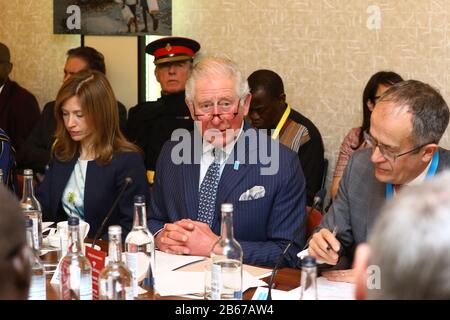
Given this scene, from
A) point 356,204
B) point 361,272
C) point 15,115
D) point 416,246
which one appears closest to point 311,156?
point 356,204

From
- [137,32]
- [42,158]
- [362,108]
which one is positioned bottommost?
[42,158]

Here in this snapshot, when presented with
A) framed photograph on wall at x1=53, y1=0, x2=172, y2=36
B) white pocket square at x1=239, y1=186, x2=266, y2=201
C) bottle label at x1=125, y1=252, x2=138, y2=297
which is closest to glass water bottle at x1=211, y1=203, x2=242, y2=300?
bottle label at x1=125, y1=252, x2=138, y2=297

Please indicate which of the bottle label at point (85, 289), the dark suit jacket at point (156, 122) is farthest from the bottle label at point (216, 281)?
the dark suit jacket at point (156, 122)

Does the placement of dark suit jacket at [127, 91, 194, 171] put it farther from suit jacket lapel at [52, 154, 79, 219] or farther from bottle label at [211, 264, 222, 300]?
bottle label at [211, 264, 222, 300]

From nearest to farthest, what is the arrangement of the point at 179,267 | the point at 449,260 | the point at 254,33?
the point at 449,260 → the point at 179,267 → the point at 254,33

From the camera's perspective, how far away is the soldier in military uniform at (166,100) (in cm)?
523

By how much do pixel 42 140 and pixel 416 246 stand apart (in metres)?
4.70

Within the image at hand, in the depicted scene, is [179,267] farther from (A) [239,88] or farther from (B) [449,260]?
(B) [449,260]

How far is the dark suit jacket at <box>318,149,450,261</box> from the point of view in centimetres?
287

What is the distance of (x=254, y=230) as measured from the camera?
311 centimetres

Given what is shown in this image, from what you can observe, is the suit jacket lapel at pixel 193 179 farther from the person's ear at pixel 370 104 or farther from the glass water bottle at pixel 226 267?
the person's ear at pixel 370 104

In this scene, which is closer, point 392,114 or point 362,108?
point 392,114
